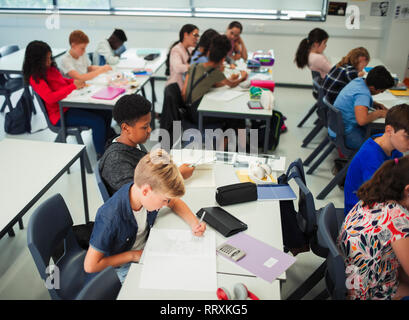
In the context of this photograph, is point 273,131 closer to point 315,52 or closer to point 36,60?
point 315,52

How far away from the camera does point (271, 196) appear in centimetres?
212

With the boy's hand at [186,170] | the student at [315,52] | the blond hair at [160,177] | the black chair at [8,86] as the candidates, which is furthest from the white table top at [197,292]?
the black chair at [8,86]

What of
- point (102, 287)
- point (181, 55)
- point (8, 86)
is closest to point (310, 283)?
point (102, 287)

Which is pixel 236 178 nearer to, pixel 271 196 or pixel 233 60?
pixel 271 196

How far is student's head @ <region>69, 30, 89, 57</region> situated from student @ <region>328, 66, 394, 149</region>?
2582 millimetres

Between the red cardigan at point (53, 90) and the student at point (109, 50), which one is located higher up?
the student at point (109, 50)

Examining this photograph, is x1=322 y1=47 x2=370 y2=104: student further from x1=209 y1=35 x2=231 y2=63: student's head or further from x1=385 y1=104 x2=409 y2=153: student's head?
x1=385 y1=104 x2=409 y2=153: student's head

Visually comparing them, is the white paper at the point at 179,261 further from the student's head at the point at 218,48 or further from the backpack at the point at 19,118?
the backpack at the point at 19,118

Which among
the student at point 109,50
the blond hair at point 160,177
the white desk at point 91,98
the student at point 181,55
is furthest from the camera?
the student at point 109,50

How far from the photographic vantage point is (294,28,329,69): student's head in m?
4.24

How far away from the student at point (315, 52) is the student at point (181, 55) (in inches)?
50.0

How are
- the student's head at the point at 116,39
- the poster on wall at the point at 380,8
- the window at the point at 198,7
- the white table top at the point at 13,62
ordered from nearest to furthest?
A: the white table top at the point at 13,62 → the student's head at the point at 116,39 → the poster on wall at the point at 380,8 → the window at the point at 198,7

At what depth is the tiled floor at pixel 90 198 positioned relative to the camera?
238 centimetres

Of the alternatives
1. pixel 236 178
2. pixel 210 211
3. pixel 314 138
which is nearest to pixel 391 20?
pixel 314 138
